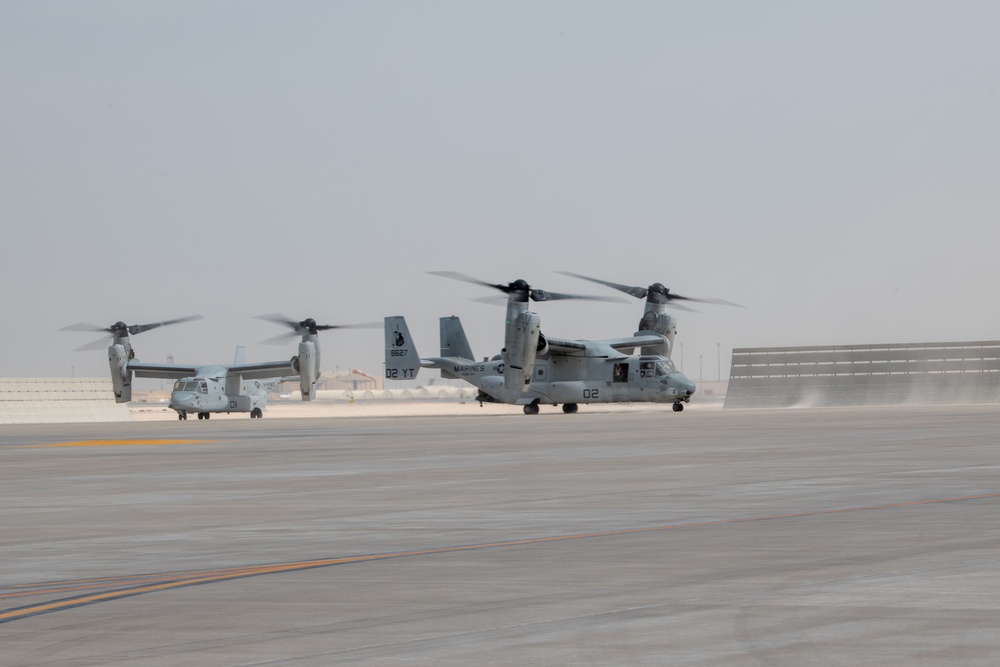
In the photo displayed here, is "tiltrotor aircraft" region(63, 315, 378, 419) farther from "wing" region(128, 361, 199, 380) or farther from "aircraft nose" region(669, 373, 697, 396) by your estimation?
"aircraft nose" region(669, 373, 697, 396)

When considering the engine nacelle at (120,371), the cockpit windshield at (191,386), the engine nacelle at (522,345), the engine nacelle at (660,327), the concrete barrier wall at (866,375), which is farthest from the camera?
the cockpit windshield at (191,386)

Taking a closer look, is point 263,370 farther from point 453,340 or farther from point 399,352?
point 453,340

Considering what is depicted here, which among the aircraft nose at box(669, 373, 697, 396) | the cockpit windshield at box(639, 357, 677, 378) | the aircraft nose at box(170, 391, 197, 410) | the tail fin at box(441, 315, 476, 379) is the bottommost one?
the aircraft nose at box(170, 391, 197, 410)

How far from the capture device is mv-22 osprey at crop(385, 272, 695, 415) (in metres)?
74.3

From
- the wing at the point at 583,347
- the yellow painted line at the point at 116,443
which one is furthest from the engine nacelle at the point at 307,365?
the yellow painted line at the point at 116,443

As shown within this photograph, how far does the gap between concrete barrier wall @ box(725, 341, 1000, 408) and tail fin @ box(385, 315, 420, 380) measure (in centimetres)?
1933

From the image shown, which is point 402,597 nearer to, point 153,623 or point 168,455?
point 153,623

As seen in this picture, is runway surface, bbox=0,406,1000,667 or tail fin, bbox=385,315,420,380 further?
tail fin, bbox=385,315,420,380

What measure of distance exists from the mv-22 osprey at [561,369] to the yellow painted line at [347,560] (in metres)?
56.9

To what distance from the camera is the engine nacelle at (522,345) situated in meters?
73.9

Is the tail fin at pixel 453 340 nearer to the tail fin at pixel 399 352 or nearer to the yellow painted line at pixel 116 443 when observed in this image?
the tail fin at pixel 399 352

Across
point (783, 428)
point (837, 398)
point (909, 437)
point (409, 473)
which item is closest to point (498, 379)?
point (837, 398)

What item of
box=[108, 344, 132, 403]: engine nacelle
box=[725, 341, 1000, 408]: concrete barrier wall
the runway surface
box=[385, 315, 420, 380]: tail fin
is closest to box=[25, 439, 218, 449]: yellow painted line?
the runway surface

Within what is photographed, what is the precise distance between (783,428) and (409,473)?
21.6 meters
